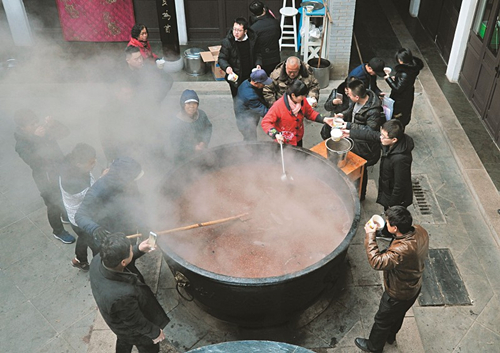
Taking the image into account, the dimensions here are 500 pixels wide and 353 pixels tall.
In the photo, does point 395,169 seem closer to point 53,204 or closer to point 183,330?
point 183,330

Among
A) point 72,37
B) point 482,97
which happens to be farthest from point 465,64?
point 72,37

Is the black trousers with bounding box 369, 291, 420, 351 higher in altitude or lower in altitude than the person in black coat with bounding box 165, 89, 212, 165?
lower

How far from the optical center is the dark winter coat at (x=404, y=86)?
252 inches

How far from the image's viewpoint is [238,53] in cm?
705

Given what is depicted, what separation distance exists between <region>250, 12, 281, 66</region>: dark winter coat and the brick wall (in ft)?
→ 5.16

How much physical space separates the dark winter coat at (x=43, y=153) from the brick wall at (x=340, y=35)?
17.0 feet

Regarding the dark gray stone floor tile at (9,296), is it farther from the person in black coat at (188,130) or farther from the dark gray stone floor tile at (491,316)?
the dark gray stone floor tile at (491,316)

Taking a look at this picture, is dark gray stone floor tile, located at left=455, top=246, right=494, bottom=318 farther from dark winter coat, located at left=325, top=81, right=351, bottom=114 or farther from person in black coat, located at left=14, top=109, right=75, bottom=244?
person in black coat, located at left=14, top=109, right=75, bottom=244

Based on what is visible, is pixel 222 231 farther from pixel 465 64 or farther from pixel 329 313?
pixel 465 64

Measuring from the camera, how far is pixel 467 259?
5617mm

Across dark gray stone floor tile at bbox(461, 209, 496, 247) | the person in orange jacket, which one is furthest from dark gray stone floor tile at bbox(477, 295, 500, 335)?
the person in orange jacket

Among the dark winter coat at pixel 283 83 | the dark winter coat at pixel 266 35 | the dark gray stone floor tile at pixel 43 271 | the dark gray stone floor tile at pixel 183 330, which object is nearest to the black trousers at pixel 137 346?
the dark gray stone floor tile at pixel 183 330

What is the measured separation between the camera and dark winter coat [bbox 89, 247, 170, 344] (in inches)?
145

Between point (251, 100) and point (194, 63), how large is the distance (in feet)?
11.2
